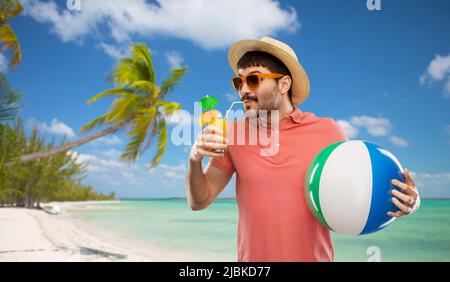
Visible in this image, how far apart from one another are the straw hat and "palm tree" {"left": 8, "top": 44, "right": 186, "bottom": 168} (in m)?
9.98

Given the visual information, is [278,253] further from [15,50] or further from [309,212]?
[15,50]

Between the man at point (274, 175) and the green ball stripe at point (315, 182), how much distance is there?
59mm

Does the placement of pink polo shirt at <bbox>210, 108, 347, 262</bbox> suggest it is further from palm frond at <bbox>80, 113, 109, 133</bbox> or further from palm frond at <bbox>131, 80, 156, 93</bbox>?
palm frond at <bbox>131, 80, 156, 93</bbox>

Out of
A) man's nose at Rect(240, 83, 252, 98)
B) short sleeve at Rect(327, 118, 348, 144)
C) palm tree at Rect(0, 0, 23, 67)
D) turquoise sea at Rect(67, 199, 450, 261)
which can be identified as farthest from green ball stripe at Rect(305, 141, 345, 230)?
turquoise sea at Rect(67, 199, 450, 261)

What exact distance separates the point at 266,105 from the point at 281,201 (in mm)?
490

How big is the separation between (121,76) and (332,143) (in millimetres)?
11756

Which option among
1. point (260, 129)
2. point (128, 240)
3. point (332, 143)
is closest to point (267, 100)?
point (260, 129)

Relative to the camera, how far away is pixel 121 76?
1302cm

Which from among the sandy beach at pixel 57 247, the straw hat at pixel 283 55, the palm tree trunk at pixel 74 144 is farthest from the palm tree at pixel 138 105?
the straw hat at pixel 283 55

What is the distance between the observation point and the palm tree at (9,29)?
9.32 meters

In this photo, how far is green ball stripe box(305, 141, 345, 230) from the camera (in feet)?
6.24

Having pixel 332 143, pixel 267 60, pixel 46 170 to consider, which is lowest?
pixel 332 143

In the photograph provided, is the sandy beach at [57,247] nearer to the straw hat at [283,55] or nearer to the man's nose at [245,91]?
the straw hat at [283,55]

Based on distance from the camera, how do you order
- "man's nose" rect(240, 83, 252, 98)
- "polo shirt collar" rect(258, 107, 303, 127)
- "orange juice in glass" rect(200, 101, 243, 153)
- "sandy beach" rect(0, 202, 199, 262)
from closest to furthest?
"orange juice in glass" rect(200, 101, 243, 153) → "man's nose" rect(240, 83, 252, 98) → "polo shirt collar" rect(258, 107, 303, 127) → "sandy beach" rect(0, 202, 199, 262)
